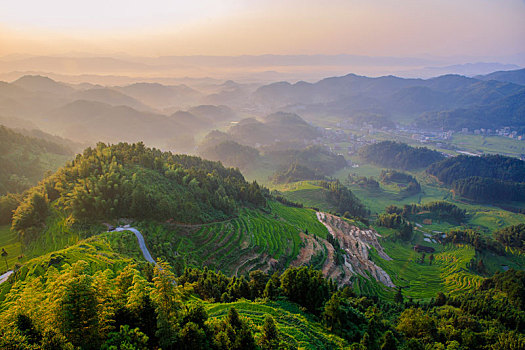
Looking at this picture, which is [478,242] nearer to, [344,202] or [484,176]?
[344,202]

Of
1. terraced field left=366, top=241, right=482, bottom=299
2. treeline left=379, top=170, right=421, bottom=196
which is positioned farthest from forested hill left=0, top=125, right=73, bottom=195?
treeline left=379, top=170, right=421, bottom=196

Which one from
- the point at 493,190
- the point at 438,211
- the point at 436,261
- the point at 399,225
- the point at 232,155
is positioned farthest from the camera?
the point at 232,155

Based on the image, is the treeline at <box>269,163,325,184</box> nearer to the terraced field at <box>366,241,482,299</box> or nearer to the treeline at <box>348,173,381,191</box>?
the treeline at <box>348,173,381,191</box>

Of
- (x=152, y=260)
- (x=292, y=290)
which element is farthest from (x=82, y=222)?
(x=292, y=290)

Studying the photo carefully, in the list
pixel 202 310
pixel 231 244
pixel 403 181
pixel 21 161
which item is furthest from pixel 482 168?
pixel 21 161

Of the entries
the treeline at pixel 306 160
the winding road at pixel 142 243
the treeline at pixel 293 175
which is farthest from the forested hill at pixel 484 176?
the winding road at pixel 142 243

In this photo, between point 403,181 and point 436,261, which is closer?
point 436,261
